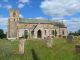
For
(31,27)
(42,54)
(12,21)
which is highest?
(12,21)

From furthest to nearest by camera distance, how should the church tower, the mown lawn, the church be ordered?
the church tower → the church → the mown lawn

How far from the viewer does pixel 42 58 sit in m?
14.4

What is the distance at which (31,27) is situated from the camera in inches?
3398

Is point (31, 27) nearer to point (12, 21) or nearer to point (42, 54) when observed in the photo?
point (12, 21)

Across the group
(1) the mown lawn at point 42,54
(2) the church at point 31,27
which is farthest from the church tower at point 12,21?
(1) the mown lawn at point 42,54

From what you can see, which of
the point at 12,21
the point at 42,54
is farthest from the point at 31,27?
the point at 42,54

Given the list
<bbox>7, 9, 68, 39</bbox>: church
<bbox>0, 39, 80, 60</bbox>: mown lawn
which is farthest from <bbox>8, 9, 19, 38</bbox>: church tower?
<bbox>0, 39, 80, 60</bbox>: mown lawn

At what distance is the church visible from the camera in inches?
3258

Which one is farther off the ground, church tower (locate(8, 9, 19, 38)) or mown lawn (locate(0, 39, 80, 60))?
church tower (locate(8, 9, 19, 38))

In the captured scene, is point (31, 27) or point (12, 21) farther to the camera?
point (12, 21)

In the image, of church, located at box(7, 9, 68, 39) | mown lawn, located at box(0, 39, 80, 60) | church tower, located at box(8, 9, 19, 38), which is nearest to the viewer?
mown lawn, located at box(0, 39, 80, 60)

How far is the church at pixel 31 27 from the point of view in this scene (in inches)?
3258

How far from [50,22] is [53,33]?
7.60 meters

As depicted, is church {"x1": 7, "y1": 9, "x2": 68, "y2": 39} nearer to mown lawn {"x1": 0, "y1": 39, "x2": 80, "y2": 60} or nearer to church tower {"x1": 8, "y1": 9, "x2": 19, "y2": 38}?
church tower {"x1": 8, "y1": 9, "x2": 19, "y2": 38}
